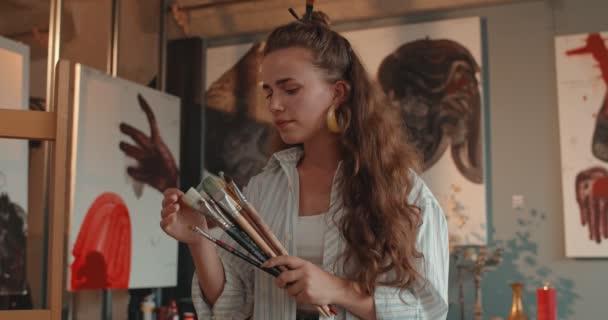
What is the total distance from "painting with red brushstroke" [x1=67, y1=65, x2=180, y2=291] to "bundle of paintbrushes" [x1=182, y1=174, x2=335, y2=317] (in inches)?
73.1

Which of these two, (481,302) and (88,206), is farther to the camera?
(481,302)

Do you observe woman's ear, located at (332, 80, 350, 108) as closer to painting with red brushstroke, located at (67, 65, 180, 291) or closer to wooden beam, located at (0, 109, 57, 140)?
wooden beam, located at (0, 109, 57, 140)

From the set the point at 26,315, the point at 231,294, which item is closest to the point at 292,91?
the point at 231,294

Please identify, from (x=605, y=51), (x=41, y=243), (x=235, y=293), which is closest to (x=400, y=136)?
(x=235, y=293)

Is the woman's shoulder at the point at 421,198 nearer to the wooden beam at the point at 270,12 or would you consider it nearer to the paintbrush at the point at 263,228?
the paintbrush at the point at 263,228

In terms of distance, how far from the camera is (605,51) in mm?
3090

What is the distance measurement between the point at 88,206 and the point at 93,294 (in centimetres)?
58

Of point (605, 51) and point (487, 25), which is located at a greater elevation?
point (487, 25)

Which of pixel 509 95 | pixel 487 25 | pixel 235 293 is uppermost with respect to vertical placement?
pixel 487 25

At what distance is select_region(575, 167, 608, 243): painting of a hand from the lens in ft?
9.86

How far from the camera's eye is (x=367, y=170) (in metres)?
1.30

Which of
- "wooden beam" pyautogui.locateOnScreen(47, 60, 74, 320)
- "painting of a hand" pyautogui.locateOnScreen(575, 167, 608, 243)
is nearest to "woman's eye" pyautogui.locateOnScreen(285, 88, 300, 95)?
"wooden beam" pyautogui.locateOnScreen(47, 60, 74, 320)

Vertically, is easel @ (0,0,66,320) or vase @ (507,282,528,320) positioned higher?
easel @ (0,0,66,320)

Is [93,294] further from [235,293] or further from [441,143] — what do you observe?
[235,293]
